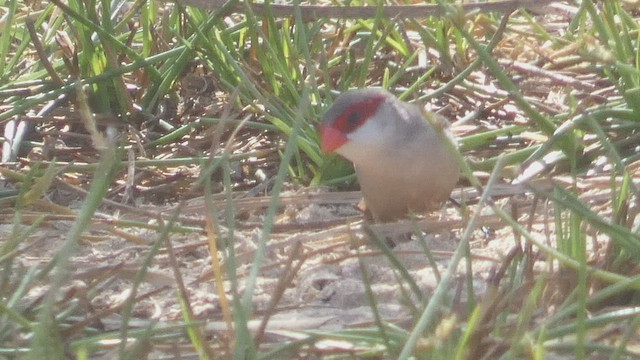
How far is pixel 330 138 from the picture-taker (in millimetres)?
3166

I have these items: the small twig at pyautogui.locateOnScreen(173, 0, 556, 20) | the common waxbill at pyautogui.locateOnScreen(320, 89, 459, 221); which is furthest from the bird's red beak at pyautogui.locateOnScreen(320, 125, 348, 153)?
the small twig at pyautogui.locateOnScreen(173, 0, 556, 20)

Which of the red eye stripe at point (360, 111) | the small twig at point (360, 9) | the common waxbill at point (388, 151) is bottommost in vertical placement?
the common waxbill at point (388, 151)

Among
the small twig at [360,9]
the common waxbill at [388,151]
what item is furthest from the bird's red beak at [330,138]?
the small twig at [360,9]

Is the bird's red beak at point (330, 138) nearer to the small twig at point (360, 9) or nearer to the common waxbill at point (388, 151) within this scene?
the common waxbill at point (388, 151)

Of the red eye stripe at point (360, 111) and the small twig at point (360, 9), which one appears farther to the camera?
the red eye stripe at point (360, 111)

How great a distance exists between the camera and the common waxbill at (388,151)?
3.18 m

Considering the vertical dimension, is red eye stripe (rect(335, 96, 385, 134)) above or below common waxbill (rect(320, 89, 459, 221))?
above

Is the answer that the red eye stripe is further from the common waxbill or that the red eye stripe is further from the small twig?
the small twig

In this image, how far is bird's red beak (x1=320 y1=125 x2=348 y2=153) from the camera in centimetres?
317

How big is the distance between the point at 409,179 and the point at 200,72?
1.26m

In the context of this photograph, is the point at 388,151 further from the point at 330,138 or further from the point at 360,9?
the point at 360,9

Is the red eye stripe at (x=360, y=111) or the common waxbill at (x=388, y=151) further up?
the red eye stripe at (x=360, y=111)

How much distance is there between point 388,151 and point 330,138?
0.22m

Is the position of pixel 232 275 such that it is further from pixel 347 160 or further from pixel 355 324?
pixel 347 160
